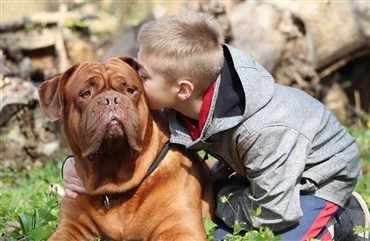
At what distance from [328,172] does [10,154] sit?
3814 mm

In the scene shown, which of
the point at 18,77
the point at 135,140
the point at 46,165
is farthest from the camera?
the point at 18,77

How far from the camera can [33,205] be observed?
16.1 feet

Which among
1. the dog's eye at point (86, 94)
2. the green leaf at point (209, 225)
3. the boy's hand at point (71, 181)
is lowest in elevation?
the green leaf at point (209, 225)

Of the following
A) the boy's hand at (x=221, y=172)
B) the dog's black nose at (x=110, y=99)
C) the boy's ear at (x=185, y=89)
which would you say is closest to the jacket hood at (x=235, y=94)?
the boy's ear at (x=185, y=89)

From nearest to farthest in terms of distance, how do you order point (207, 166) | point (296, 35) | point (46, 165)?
1. point (207, 166)
2. point (46, 165)
3. point (296, 35)

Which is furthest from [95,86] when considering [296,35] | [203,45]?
[296,35]

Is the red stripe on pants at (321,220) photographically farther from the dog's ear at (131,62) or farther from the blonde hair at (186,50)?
the dog's ear at (131,62)

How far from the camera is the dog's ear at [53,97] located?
13.3 ft

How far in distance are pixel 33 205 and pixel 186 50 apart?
73.9 inches

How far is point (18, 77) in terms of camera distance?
23.7 feet

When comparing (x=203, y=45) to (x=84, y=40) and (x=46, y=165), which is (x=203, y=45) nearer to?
(x=46, y=165)

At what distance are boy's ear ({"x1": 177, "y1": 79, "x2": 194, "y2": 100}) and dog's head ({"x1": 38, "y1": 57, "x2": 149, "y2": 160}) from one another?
0.78 feet

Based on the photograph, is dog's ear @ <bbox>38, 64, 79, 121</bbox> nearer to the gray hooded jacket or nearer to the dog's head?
the dog's head

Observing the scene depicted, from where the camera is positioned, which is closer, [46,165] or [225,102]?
[225,102]
